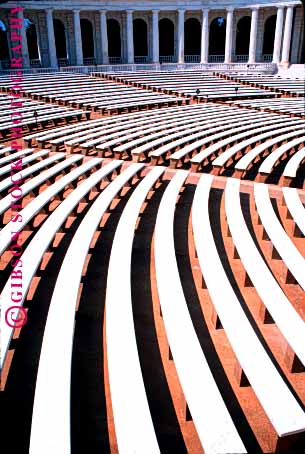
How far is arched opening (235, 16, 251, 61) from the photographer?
5031cm

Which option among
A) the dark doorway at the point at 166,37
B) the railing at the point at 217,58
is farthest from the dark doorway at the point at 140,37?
the railing at the point at 217,58

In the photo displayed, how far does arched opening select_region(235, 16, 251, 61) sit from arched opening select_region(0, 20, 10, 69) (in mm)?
27639

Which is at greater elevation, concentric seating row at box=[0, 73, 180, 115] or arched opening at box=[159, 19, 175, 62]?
arched opening at box=[159, 19, 175, 62]

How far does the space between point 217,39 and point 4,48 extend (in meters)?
27.4

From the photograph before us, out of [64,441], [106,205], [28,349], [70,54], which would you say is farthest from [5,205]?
[70,54]

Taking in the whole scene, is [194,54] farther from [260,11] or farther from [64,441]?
[64,441]

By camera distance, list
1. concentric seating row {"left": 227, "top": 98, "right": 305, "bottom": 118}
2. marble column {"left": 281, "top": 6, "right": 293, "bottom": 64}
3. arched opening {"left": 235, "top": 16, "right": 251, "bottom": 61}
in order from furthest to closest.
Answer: arched opening {"left": 235, "top": 16, "right": 251, "bottom": 61}
marble column {"left": 281, "top": 6, "right": 293, "bottom": 64}
concentric seating row {"left": 227, "top": 98, "right": 305, "bottom": 118}

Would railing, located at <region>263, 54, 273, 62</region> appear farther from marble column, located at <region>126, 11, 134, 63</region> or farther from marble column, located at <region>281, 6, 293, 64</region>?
marble column, located at <region>126, 11, 134, 63</region>

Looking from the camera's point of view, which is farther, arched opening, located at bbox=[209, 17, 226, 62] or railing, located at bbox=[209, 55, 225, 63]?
arched opening, located at bbox=[209, 17, 226, 62]

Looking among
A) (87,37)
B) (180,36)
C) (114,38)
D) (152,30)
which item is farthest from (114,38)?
(180,36)

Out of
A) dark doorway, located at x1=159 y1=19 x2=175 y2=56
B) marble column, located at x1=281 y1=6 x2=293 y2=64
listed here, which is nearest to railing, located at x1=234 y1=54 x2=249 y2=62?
marble column, located at x1=281 y1=6 x2=293 y2=64

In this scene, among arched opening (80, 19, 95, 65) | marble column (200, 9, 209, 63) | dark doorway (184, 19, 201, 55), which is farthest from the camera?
dark doorway (184, 19, 201, 55)

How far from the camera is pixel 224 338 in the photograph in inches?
211

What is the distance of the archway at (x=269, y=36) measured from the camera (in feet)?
157
